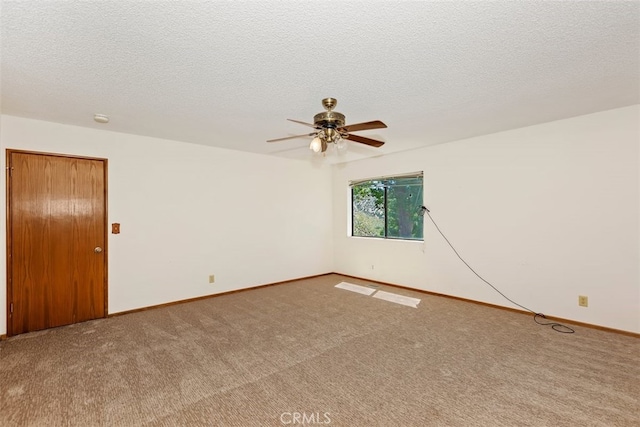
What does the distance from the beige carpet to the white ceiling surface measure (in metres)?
2.33

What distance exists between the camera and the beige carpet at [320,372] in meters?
1.86

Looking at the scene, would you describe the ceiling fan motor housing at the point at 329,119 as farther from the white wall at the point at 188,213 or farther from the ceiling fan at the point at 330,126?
the white wall at the point at 188,213

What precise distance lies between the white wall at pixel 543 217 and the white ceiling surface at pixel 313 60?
0.42m

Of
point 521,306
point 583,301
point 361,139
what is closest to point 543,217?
point 583,301

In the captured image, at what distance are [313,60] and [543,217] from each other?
3.34 m

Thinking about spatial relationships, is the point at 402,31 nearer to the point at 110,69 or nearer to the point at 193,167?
the point at 110,69

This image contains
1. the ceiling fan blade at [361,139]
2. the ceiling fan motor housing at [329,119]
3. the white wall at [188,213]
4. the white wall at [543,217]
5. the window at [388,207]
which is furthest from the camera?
the window at [388,207]

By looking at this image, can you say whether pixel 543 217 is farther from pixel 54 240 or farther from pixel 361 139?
pixel 54 240

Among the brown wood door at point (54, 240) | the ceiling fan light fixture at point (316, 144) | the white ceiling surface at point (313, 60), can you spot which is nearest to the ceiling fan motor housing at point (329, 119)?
the ceiling fan light fixture at point (316, 144)

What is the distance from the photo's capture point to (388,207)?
5.48 meters

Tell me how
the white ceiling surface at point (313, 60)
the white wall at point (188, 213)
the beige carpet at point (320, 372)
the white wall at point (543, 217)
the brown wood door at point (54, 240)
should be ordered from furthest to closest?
the white wall at point (188, 213) → the brown wood door at point (54, 240) → the white wall at point (543, 217) → the beige carpet at point (320, 372) → the white ceiling surface at point (313, 60)

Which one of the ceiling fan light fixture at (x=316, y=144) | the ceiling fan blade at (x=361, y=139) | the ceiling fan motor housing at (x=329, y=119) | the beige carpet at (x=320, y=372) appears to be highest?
the ceiling fan motor housing at (x=329, y=119)

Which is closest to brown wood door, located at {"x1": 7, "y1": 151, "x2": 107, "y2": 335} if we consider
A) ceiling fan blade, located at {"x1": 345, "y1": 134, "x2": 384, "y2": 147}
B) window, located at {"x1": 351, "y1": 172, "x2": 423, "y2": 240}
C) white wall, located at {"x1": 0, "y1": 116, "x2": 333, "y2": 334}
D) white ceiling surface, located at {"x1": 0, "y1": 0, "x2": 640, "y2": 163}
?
white wall, located at {"x1": 0, "y1": 116, "x2": 333, "y2": 334}

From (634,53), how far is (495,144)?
194 cm
